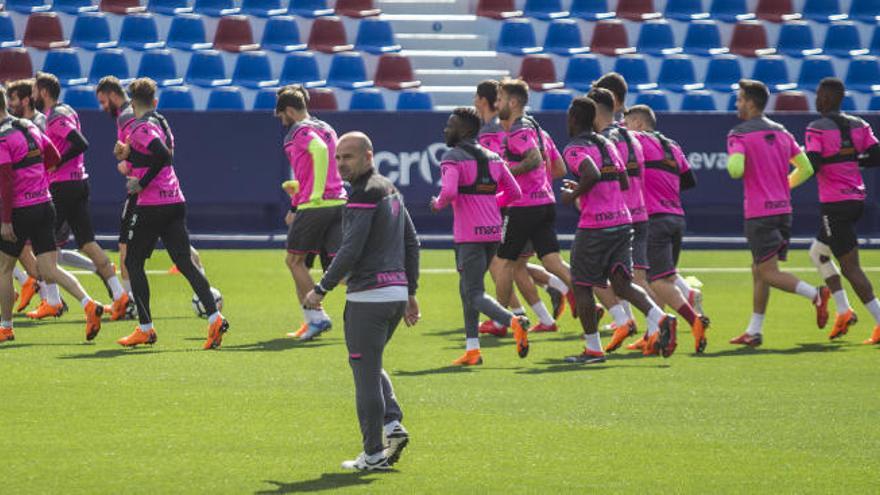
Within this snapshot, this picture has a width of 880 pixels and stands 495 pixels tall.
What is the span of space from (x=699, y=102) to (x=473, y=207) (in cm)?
1637

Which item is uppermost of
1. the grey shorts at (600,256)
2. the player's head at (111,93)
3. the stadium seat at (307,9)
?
the player's head at (111,93)

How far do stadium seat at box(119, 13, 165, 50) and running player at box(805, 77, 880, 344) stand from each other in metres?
16.4

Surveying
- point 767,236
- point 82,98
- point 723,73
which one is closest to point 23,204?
point 767,236

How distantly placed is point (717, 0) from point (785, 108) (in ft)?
9.56

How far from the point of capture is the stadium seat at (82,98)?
28031 mm

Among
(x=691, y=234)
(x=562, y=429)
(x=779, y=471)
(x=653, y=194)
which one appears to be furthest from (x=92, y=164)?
(x=779, y=471)

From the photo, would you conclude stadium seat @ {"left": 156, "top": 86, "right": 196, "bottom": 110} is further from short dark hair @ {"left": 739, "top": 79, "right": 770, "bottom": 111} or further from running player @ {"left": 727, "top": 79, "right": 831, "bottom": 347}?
short dark hair @ {"left": 739, "top": 79, "right": 770, "bottom": 111}

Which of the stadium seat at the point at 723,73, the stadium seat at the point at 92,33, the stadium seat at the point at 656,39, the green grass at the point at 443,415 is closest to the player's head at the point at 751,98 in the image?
the green grass at the point at 443,415

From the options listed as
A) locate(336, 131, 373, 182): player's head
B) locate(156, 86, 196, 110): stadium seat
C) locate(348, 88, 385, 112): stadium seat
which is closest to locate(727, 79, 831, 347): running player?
locate(336, 131, 373, 182): player's head

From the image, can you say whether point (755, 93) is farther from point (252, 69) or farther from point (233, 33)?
point (233, 33)

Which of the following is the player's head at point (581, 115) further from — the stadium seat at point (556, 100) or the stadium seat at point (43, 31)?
the stadium seat at point (43, 31)

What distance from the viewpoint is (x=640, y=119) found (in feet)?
51.2

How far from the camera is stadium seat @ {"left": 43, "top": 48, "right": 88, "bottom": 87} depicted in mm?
28906

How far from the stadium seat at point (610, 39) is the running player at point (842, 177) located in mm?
14613
